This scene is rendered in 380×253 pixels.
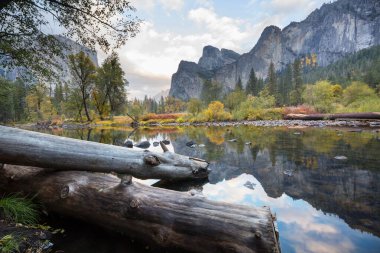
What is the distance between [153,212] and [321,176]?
13.8 ft

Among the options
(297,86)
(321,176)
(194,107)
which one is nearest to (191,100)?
(194,107)

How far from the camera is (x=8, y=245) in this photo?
7.00ft

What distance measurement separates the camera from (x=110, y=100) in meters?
45.1

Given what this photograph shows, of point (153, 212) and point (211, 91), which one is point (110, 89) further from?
point (153, 212)

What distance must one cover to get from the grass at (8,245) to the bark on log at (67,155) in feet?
3.55

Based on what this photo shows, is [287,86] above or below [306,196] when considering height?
above

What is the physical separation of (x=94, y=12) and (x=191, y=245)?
27.3 ft

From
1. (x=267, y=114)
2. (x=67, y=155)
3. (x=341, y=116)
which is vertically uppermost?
(x=267, y=114)

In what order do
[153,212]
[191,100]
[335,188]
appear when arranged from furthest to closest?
[191,100] < [335,188] < [153,212]

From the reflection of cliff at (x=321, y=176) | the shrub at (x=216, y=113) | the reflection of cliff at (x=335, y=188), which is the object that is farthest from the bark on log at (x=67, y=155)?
the shrub at (x=216, y=113)

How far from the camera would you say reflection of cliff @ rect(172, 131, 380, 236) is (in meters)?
3.34

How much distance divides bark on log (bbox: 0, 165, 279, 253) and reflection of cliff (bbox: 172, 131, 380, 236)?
1812mm

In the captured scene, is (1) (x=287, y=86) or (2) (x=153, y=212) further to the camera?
(1) (x=287, y=86)

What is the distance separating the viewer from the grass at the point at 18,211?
2793 millimetres
